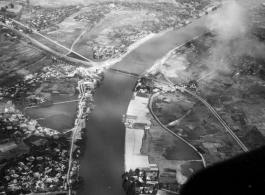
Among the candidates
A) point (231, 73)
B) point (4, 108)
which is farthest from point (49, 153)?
point (231, 73)

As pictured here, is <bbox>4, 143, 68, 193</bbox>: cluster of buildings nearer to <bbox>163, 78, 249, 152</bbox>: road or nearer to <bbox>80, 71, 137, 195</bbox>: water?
<bbox>80, 71, 137, 195</bbox>: water

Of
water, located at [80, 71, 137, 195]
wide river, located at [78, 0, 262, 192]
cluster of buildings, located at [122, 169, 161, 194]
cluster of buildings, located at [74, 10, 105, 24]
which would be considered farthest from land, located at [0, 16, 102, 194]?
cluster of buildings, located at [74, 10, 105, 24]

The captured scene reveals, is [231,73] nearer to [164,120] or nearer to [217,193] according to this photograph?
[164,120]

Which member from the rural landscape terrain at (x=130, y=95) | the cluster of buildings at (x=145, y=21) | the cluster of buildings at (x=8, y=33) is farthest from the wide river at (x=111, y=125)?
the cluster of buildings at (x=8, y=33)

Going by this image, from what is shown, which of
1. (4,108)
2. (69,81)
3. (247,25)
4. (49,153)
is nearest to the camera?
(49,153)

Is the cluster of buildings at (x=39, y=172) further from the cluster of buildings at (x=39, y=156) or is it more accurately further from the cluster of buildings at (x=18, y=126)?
the cluster of buildings at (x=18, y=126)

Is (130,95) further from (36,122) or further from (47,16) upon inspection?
(47,16)
